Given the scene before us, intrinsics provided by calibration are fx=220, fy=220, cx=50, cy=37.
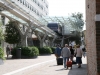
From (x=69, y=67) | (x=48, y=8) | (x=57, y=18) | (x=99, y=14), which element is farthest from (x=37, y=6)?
(x=99, y=14)

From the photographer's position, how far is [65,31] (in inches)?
2702

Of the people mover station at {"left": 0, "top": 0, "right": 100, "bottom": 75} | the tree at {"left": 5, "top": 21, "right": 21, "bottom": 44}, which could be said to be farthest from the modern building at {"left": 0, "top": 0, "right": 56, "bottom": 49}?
the tree at {"left": 5, "top": 21, "right": 21, "bottom": 44}

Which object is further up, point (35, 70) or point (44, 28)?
point (44, 28)

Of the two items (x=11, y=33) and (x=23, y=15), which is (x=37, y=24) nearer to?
(x=11, y=33)

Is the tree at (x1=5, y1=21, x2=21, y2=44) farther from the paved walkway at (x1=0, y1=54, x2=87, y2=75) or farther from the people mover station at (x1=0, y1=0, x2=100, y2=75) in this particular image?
the paved walkway at (x1=0, y1=54, x2=87, y2=75)

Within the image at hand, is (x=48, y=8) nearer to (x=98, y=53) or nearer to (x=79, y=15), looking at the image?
(x=79, y=15)

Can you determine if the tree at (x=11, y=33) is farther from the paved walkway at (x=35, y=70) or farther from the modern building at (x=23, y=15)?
the paved walkway at (x=35, y=70)

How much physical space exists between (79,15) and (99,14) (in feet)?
244

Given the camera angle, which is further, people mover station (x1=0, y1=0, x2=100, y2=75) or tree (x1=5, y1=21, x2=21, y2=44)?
tree (x1=5, y1=21, x2=21, y2=44)

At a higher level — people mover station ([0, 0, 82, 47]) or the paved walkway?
people mover station ([0, 0, 82, 47])

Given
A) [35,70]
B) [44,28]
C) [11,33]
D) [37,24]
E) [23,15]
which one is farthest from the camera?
[44,28]

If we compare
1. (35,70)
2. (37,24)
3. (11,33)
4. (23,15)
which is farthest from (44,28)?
(35,70)

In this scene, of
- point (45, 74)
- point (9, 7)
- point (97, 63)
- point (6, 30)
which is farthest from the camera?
point (6, 30)

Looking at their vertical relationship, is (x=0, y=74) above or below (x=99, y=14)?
below
